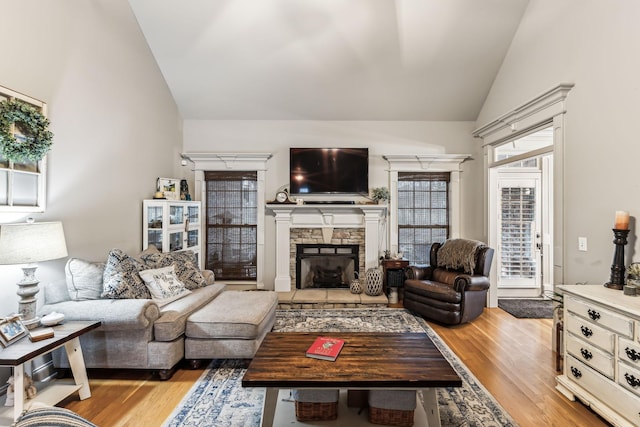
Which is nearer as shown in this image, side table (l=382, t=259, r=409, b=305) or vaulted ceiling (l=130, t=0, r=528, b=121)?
vaulted ceiling (l=130, t=0, r=528, b=121)

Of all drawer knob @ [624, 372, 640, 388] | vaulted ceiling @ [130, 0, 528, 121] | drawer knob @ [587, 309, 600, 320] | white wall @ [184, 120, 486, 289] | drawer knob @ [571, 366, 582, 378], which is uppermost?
vaulted ceiling @ [130, 0, 528, 121]

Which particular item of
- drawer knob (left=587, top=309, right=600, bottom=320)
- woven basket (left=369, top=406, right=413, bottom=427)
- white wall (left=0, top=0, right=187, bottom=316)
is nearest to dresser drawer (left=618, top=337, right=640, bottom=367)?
drawer knob (left=587, top=309, right=600, bottom=320)

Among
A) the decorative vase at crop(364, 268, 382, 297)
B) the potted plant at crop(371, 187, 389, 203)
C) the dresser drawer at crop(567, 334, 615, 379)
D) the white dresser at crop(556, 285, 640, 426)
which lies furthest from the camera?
the potted plant at crop(371, 187, 389, 203)

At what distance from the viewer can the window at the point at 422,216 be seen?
16.5 ft

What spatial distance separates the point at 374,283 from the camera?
15.0 ft

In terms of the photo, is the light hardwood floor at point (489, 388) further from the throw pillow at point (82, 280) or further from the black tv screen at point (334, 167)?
the black tv screen at point (334, 167)

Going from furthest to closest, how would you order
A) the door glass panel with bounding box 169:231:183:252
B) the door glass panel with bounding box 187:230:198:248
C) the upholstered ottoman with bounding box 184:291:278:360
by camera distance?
the door glass panel with bounding box 187:230:198:248 → the door glass panel with bounding box 169:231:183:252 → the upholstered ottoman with bounding box 184:291:278:360

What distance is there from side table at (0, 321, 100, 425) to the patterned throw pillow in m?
1.01

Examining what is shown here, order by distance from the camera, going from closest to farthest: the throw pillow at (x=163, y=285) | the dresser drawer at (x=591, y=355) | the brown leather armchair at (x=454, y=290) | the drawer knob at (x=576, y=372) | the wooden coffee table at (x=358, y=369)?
1. the wooden coffee table at (x=358, y=369)
2. the dresser drawer at (x=591, y=355)
3. the drawer knob at (x=576, y=372)
4. the throw pillow at (x=163, y=285)
5. the brown leather armchair at (x=454, y=290)

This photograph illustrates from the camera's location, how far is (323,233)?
4914 millimetres

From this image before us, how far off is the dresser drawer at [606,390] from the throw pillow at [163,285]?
3.35m

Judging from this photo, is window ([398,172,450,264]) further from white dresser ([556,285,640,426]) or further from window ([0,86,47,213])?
window ([0,86,47,213])

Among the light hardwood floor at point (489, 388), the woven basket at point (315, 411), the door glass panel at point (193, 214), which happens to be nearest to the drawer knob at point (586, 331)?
the light hardwood floor at point (489, 388)

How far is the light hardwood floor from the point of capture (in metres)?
2.03
